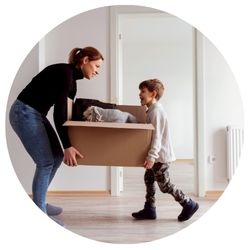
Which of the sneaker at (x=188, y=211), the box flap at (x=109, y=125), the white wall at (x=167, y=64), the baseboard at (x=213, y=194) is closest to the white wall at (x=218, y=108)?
the baseboard at (x=213, y=194)

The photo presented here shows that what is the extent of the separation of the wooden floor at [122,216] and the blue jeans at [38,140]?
26 centimetres

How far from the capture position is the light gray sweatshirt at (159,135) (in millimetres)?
1118

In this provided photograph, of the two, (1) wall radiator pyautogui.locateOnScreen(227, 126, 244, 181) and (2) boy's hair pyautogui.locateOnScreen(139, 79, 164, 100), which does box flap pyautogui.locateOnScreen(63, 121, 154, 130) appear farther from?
(1) wall radiator pyautogui.locateOnScreen(227, 126, 244, 181)

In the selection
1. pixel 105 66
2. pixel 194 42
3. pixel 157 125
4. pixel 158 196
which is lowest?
pixel 158 196

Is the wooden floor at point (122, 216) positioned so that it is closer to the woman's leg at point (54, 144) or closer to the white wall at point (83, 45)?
the white wall at point (83, 45)

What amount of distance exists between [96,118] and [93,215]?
546mm

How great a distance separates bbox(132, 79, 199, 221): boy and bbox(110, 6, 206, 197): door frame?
1.29 ft

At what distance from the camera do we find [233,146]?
6.00 feet

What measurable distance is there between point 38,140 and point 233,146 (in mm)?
1122

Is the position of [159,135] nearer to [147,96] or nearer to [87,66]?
[147,96]

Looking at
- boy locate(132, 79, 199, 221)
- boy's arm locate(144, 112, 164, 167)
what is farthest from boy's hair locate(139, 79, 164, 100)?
boy's arm locate(144, 112, 164, 167)

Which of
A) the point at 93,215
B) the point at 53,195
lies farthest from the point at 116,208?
the point at 53,195

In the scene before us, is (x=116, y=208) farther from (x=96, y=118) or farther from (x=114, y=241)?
(x=96, y=118)

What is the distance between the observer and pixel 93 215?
4.77ft
